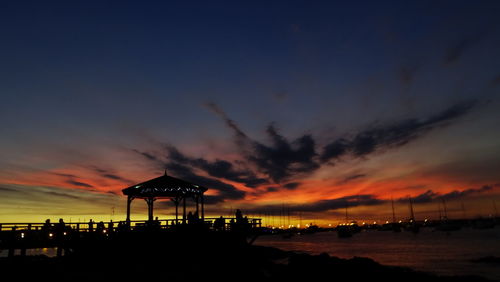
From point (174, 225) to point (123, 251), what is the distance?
13.2ft

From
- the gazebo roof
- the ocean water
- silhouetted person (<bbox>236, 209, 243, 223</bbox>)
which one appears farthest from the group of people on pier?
the ocean water

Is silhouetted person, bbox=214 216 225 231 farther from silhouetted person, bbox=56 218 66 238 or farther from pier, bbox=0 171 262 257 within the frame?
silhouetted person, bbox=56 218 66 238

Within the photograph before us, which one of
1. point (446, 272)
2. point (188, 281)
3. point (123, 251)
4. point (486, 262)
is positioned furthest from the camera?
point (486, 262)

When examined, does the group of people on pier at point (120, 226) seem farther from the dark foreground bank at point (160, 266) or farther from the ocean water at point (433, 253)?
the ocean water at point (433, 253)

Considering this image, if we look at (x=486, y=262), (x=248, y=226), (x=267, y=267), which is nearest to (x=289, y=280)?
(x=248, y=226)

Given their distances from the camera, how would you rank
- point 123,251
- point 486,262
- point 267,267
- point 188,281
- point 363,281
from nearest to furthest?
point 188,281, point 123,251, point 363,281, point 267,267, point 486,262

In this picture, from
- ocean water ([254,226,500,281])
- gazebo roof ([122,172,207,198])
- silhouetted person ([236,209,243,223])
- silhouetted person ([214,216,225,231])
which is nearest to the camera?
gazebo roof ([122,172,207,198])

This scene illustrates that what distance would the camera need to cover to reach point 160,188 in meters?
26.9

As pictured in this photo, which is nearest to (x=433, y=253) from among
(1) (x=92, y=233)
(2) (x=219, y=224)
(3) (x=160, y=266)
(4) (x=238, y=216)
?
(4) (x=238, y=216)

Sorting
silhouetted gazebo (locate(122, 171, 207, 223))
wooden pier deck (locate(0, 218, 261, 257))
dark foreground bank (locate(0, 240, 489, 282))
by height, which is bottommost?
dark foreground bank (locate(0, 240, 489, 282))

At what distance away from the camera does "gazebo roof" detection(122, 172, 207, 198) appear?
2686 centimetres

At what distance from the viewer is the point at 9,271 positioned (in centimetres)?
1967

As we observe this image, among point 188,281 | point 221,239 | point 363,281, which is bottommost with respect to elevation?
point 363,281

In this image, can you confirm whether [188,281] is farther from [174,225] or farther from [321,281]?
[321,281]
